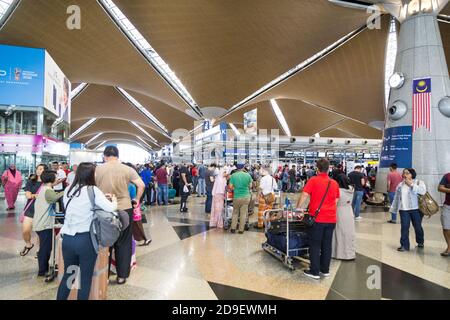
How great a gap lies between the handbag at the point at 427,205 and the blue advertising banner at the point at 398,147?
5.83 m

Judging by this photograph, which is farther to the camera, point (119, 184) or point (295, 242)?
point (295, 242)

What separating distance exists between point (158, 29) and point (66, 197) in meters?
16.2

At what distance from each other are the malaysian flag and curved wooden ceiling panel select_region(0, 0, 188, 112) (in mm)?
14894

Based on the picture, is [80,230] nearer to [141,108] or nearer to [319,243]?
[319,243]

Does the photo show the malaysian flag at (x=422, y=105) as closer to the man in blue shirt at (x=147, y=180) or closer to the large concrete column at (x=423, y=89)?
the large concrete column at (x=423, y=89)

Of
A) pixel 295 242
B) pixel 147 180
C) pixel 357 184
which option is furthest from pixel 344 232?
pixel 147 180

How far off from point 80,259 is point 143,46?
19145mm

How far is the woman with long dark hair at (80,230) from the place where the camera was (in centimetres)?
234

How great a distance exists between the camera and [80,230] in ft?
7.67

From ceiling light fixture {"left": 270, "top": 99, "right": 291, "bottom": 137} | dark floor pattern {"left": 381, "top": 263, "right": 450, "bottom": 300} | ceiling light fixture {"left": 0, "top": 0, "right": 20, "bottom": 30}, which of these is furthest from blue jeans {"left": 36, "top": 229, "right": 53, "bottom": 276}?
ceiling light fixture {"left": 270, "top": 99, "right": 291, "bottom": 137}

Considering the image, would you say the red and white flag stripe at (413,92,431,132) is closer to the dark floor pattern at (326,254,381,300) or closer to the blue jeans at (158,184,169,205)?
the dark floor pattern at (326,254,381,300)

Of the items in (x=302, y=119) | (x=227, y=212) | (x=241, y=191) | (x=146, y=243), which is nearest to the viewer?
(x=146, y=243)
